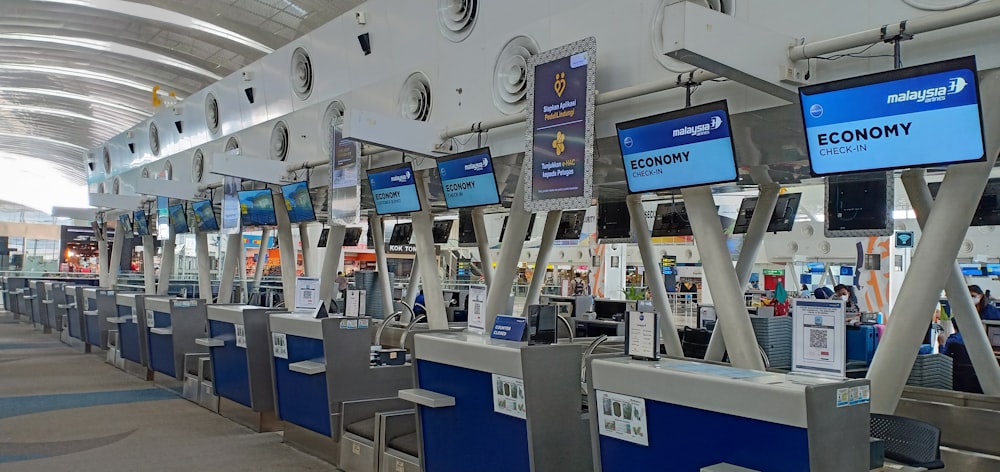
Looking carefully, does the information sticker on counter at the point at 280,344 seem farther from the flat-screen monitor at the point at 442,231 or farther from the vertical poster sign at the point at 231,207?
the flat-screen monitor at the point at 442,231

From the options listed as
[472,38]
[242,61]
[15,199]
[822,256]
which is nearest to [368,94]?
[472,38]

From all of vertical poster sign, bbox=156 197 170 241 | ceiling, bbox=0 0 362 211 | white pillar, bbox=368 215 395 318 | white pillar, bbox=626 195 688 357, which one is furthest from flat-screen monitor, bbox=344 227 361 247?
white pillar, bbox=626 195 688 357

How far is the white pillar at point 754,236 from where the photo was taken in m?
8.02

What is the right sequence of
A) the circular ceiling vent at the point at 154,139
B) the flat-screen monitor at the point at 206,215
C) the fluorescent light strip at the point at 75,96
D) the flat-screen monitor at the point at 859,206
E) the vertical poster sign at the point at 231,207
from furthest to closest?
the fluorescent light strip at the point at 75,96 → the circular ceiling vent at the point at 154,139 → the flat-screen monitor at the point at 206,215 → the vertical poster sign at the point at 231,207 → the flat-screen monitor at the point at 859,206

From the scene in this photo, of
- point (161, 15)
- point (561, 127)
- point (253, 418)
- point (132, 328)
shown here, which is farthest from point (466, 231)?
point (561, 127)

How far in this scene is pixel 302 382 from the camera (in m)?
6.36

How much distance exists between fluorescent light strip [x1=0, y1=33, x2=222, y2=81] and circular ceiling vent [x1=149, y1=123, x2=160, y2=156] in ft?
11.8

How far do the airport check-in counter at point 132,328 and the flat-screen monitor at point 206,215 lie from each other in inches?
53.4

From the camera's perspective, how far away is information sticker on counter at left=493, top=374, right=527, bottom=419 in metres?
3.99

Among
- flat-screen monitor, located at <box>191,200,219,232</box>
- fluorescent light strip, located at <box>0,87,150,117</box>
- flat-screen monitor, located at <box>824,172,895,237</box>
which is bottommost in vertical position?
flat-screen monitor, located at <box>824,172,895,237</box>

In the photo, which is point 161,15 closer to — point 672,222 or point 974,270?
point 672,222

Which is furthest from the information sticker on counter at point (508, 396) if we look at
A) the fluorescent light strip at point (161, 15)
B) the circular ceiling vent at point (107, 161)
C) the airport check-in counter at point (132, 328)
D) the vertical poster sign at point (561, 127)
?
the circular ceiling vent at point (107, 161)

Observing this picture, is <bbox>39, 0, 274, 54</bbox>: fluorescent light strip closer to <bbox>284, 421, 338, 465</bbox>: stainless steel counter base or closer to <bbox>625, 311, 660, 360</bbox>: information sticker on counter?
<bbox>284, 421, 338, 465</bbox>: stainless steel counter base

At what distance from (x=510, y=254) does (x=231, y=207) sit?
17.1 feet
